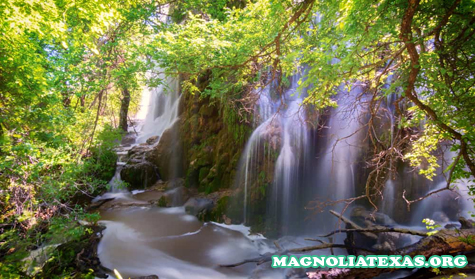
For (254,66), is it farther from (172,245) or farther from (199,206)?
(199,206)

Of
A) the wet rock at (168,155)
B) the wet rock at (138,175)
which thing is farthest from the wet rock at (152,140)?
the wet rock at (138,175)

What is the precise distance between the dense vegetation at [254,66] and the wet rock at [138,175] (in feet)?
15.1

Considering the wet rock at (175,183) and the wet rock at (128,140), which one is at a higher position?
the wet rock at (128,140)

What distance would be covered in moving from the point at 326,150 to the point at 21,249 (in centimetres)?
875

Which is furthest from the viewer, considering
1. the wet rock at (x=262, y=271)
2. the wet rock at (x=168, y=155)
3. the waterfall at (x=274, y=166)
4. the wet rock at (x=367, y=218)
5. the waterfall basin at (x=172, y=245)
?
the wet rock at (x=168, y=155)

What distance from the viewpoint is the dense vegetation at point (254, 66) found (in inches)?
106

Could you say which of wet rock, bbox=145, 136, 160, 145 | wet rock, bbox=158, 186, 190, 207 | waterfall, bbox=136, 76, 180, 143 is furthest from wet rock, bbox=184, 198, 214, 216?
wet rock, bbox=145, 136, 160, 145

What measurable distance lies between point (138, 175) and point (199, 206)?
4.05m

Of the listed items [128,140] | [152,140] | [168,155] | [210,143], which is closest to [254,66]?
[210,143]

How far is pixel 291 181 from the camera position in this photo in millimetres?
8312

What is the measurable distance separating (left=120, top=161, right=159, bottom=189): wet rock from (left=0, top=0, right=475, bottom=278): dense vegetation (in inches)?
181

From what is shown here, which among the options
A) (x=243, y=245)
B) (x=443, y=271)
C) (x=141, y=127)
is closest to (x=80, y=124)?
(x=243, y=245)

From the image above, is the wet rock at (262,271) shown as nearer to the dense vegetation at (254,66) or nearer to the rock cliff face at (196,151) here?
the dense vegetation at (254,66)

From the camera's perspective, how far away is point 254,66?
4.96m
